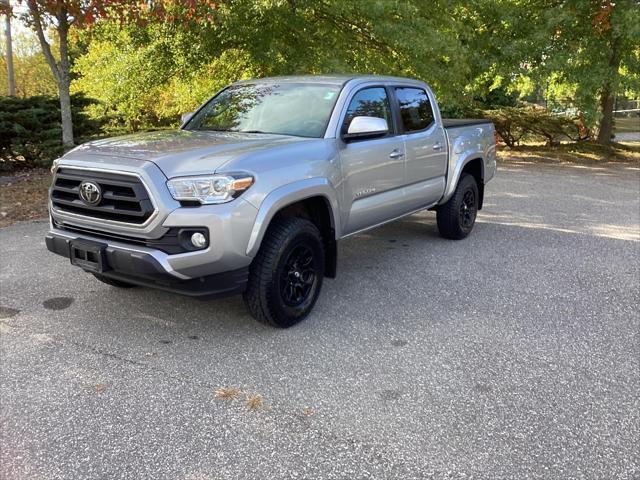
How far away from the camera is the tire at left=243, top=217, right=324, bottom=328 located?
3756 mm

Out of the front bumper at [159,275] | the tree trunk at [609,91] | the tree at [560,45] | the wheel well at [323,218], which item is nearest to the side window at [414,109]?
the wheel well at [323,218]

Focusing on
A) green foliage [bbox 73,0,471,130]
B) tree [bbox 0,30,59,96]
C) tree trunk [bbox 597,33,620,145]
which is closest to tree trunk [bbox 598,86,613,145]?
tree trunk [bbox 597,33,620,145]

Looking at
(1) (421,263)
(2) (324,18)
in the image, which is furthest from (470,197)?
(2) (324,18)

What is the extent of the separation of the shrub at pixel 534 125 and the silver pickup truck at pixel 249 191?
12647mm

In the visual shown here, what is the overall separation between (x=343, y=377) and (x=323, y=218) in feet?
4.63

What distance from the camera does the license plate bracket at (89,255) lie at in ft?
11.6

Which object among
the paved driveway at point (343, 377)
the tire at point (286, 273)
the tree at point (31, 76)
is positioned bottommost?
the paved driveway at point (343, 377)

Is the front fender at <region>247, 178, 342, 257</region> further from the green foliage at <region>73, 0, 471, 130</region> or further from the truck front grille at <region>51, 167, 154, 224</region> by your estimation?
the green foliage at <region>73, 0, 471, 130</region>

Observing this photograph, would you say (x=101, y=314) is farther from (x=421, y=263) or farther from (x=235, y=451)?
(x=421, y=263)

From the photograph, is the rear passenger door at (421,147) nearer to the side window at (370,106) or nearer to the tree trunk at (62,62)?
the side window at (370,106)

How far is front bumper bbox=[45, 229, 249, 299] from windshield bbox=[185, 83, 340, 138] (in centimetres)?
146

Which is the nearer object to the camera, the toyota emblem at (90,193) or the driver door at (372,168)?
the toyota emblem at (90,193)

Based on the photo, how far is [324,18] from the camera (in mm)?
10836

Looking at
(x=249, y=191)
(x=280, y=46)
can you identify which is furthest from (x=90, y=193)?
(x=280, y=46)
